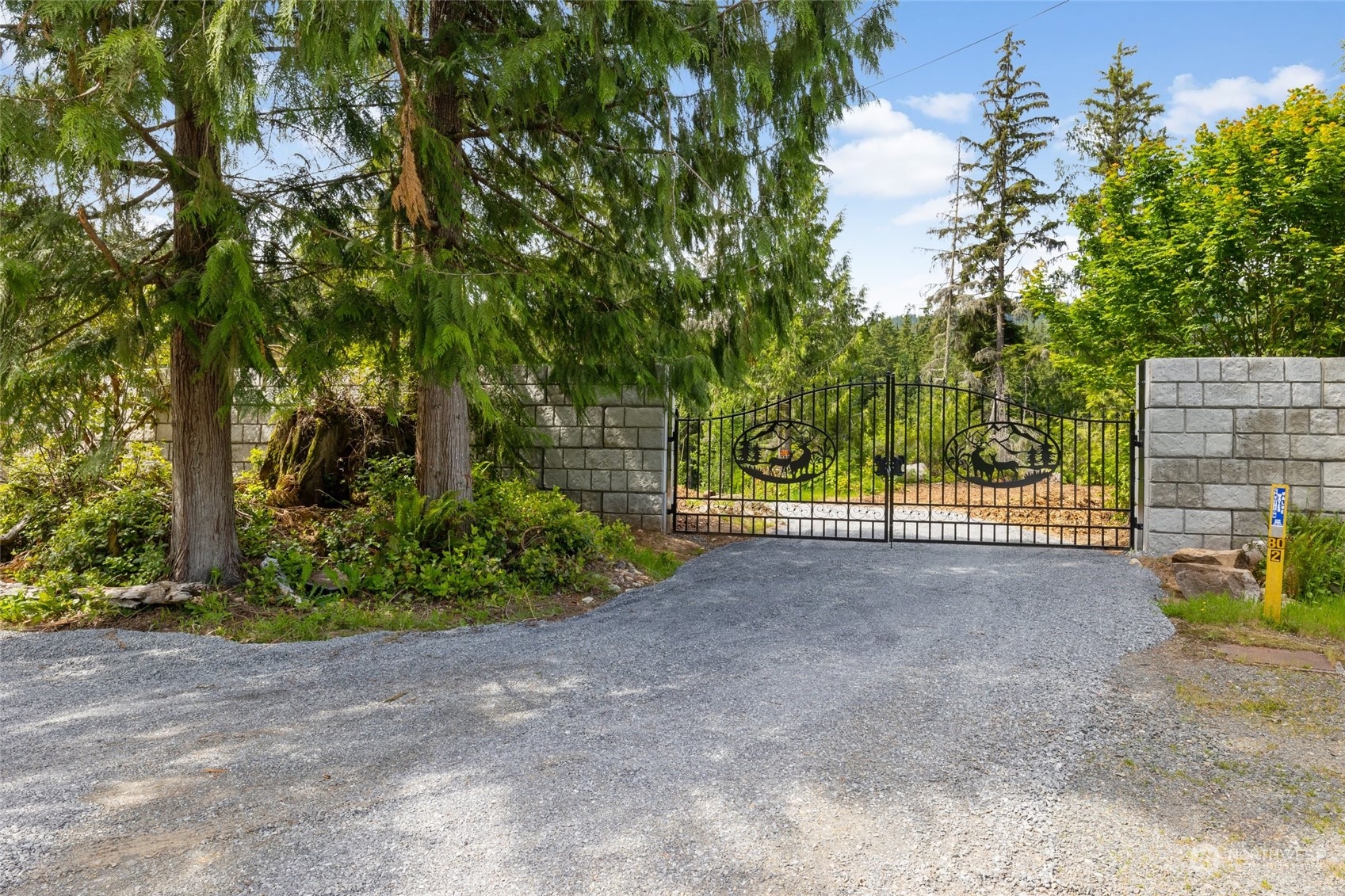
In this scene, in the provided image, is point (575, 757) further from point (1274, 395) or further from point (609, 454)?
point (1274, 395)

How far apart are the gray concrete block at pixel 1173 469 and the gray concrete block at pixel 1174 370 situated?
0.71m

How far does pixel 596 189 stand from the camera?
7.45 metres

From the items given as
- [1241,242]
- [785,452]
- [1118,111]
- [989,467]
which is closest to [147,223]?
[785,452]

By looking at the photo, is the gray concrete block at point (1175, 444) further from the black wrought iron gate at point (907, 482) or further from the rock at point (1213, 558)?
the rock at point (1213, 558)

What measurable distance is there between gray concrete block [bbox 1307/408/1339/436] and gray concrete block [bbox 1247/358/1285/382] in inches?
15.1

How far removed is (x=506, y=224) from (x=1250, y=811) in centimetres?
636

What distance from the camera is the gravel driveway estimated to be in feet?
7.65

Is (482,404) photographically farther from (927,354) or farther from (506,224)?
(927,354)

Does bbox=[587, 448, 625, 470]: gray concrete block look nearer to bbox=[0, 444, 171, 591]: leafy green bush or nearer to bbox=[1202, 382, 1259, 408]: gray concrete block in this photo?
bbox=[0, 444, 171, 591]: leafy green bush

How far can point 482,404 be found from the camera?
490 centimetres

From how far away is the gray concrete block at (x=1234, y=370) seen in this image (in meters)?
6.99

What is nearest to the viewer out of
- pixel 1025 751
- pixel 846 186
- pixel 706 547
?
pixel 1025 751

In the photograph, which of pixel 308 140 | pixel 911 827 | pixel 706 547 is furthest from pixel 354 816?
pixel 706 547

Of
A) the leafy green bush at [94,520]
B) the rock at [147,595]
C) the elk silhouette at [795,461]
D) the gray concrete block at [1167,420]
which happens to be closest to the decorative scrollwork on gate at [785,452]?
the elk silhouette at [795,461]
